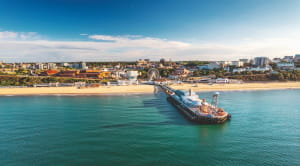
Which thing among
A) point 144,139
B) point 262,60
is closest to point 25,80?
point 144,139

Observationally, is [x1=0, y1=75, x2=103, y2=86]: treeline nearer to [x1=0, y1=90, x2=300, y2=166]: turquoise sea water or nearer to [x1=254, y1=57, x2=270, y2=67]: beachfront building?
[x1=0, y1=90, x2=300, y2=166]: turquoise sea water

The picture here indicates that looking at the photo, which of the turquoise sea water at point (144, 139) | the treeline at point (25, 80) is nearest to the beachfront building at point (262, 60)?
the turquoise sea water at point (144, 139)

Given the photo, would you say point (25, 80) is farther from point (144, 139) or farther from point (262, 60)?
point (262, 60)

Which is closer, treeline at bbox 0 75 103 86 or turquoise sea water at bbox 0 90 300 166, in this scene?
turquoise sea water at bbox 0 90 300 166

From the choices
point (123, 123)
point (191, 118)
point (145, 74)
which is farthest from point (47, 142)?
point (145, 74)

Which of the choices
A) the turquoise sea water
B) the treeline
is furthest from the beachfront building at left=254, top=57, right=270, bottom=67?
the treeline

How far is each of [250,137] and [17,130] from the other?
30.3 m

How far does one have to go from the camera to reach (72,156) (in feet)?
51.7

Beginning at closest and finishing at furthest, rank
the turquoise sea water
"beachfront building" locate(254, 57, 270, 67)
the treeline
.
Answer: the turquoise sea water < the treeline < "beachfront building" locate(254, 57, 270, 67)

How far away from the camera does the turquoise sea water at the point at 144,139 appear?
50.1 feet

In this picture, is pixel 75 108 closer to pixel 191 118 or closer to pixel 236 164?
pixel 191 118

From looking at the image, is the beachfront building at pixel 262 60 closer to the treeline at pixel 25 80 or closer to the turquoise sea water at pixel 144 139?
the turquoise sea water at pixel 144 139

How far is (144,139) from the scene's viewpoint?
19266 millimetres

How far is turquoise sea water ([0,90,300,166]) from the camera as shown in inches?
601
